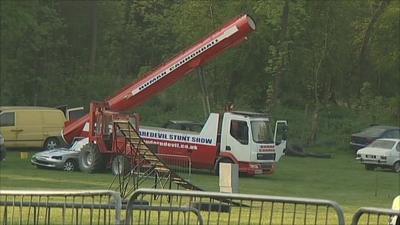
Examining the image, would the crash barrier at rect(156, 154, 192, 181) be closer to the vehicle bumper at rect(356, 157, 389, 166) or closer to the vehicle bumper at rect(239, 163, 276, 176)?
the vehicle bumper at rect(239, 163, 276, 176)

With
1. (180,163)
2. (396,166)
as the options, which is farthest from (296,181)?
(396,166)

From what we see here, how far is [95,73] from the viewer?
5656 cm

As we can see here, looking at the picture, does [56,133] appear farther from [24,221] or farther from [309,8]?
[24,221]

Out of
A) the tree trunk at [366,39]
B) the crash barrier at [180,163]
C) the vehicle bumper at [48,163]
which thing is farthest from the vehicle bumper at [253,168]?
the tree trunk at [366,39]

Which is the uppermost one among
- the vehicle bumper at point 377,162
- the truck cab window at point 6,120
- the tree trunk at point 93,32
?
the tree trunk at point 93,32

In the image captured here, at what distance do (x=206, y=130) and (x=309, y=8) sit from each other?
16690 millimetres

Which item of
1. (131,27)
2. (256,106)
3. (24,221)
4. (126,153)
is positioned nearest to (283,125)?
(126,153)

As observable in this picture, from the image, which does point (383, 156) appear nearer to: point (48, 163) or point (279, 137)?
point (279, 137)

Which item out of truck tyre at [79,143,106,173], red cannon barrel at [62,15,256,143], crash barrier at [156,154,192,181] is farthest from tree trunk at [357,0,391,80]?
truck tyre at [79,143,106,173]

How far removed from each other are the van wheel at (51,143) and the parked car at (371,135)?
15.4 metres

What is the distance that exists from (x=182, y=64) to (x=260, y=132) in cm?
393

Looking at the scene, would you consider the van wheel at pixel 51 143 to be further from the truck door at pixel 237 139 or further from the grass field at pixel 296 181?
the truck door at pixel 237 139

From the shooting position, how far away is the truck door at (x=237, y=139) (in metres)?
31.7

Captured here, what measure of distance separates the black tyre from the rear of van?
723 centimetres
